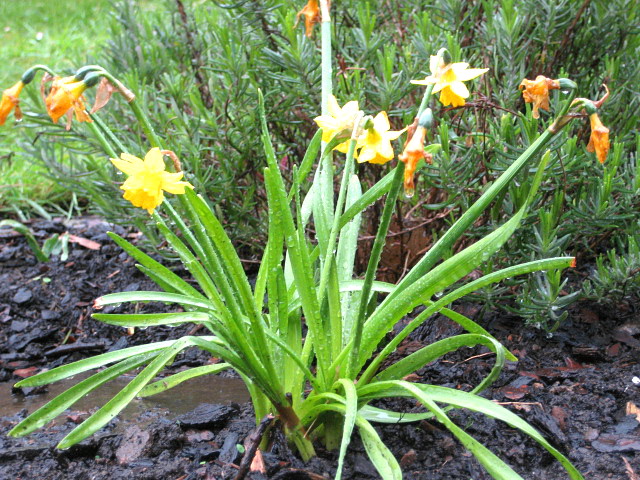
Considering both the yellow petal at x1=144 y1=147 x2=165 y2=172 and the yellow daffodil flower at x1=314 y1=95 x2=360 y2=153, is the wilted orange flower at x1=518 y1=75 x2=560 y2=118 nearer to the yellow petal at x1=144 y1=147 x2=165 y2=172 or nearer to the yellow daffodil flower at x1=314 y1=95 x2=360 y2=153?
the yellow daffodil flower at x1=314 y1=95 x2=360 y2=153

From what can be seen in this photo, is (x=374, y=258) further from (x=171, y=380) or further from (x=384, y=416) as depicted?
(x=171, y=380)

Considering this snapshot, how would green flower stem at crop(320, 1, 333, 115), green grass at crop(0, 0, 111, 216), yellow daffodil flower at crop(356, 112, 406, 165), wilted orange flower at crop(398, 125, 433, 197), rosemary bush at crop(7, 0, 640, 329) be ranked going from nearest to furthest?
wilted orange flower at crop(398, 125, 433, 197), yellow daffodil flower at crop(356, 112, 406, 165), green flower stem at crop(320, 1, 333, 115), rosemary bush at crop(7, 0, 640, 329), green grass at crop(0, 0, 111, 216)

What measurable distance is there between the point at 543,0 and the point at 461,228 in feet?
3.57

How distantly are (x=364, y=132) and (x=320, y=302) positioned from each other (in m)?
0.42

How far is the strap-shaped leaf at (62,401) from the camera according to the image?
1.39 metres

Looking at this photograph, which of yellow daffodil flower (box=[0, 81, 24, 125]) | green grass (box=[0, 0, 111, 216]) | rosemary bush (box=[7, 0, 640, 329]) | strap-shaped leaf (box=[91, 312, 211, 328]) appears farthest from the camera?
green grass (box=[0, 0, 111, 216])

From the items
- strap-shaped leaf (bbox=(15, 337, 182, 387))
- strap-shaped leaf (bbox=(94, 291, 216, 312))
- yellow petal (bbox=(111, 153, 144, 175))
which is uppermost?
yellow petal (bbox=(111, 153, 144, 175))

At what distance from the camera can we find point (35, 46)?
20.1ft

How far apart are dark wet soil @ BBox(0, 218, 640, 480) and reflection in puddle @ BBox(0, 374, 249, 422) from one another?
1 cm

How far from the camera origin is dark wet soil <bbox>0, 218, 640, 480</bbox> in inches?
62.3

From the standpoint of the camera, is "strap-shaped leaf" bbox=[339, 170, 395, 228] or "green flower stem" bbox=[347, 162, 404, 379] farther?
"strap-shaped leaf" bbox=[339, 170, 395, 228]

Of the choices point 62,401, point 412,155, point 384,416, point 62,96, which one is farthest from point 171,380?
point 412,155

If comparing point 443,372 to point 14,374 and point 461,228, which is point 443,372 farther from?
point 14,374

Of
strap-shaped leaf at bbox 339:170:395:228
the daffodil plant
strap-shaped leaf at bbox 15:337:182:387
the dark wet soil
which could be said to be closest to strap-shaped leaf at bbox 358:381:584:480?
the daffodil plant
